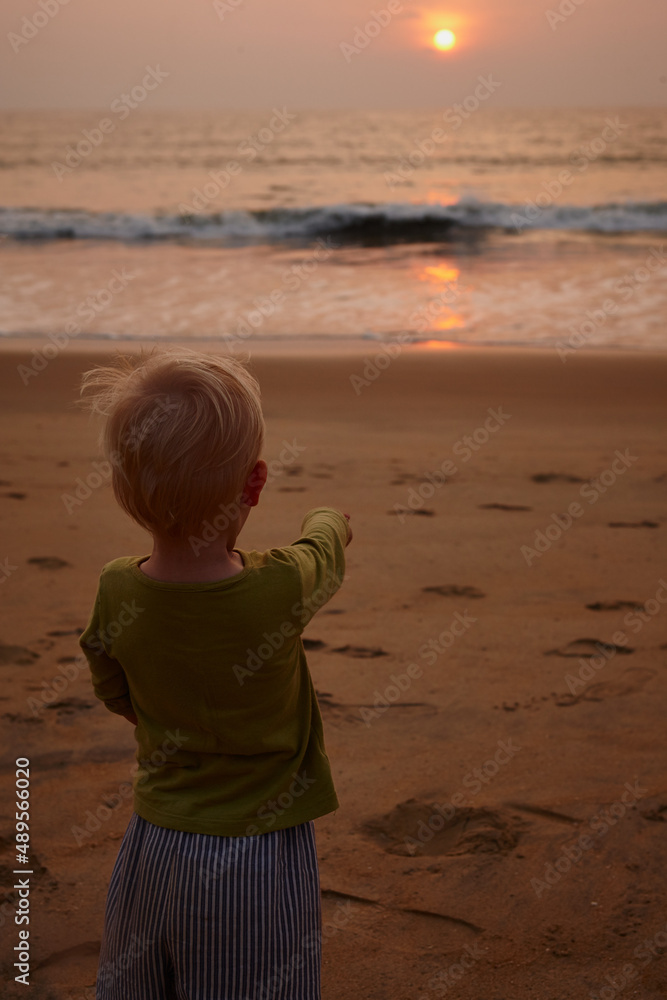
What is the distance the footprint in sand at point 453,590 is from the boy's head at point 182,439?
2.56m

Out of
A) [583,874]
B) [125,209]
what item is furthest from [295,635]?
[125,209]

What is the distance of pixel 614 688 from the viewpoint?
9.78 ft

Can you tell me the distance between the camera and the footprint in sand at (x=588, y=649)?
3.21 m

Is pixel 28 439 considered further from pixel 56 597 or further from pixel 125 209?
pixel 125 209

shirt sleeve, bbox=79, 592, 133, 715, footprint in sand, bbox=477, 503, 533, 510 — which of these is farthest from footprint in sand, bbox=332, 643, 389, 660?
shirt sleeve, bbox=79, 592, 133, 715

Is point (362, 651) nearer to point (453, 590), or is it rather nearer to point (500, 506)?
point (453, 590)

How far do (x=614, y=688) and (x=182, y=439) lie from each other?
2.24 m

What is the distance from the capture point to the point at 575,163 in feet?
88.1

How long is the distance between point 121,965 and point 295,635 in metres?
0.55

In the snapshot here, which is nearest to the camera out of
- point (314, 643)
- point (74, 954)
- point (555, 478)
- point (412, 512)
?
point (74, 954)

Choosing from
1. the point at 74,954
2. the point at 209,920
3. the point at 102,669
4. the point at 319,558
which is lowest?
the point at 74,954

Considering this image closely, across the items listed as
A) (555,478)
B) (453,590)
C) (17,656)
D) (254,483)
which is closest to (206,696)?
(254,483)

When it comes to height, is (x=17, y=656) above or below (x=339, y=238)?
below

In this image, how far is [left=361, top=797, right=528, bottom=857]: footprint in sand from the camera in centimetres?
226
